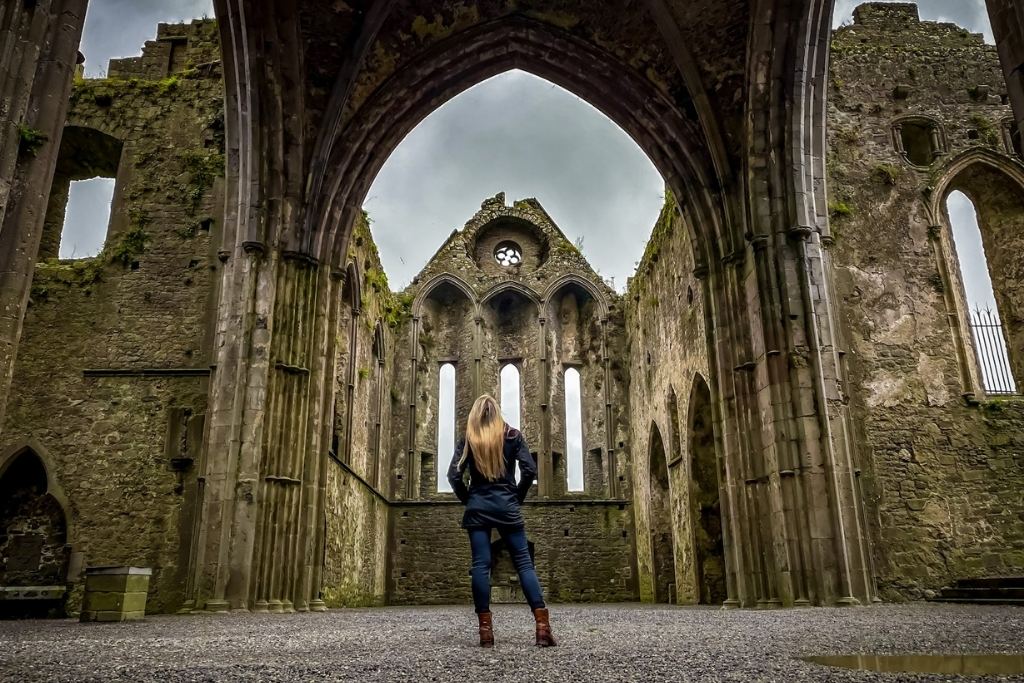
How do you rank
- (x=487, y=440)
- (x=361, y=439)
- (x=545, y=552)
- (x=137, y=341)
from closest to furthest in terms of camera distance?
1. (x=487, y=440)
2. (x=137, y=341)
3. (x=361, y=439)
4. (x=545, y=552)

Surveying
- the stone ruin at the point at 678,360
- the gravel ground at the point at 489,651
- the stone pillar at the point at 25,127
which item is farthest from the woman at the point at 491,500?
the stone ruin at the point at 678,360

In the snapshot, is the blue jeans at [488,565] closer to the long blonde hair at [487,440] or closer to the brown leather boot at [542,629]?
the brown leather boot at [542,629]

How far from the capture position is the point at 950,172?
10.0 metres

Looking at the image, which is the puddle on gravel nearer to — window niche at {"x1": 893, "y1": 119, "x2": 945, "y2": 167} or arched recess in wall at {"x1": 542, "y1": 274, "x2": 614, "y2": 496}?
window niche at {"x1": 893, "y1": 119, "x2": 945, "y2": 167}

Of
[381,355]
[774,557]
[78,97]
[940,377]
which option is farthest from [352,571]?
[940,377]

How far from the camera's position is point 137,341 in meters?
9.24

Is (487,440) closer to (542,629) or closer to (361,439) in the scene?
(542,629)

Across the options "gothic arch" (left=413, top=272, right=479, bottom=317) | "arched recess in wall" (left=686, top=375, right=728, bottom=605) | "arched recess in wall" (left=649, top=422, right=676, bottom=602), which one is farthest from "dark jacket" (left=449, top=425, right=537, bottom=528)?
"gothic arch" (left=413, top=272, right=479, bottom=317)

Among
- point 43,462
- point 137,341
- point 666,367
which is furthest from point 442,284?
point 43,462

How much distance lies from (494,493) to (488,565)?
0.34 m

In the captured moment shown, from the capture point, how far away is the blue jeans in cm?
354

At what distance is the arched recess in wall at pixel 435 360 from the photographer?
1705 cm

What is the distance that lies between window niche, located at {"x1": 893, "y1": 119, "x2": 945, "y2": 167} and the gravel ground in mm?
6773

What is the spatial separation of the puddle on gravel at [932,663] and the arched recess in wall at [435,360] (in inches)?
548
